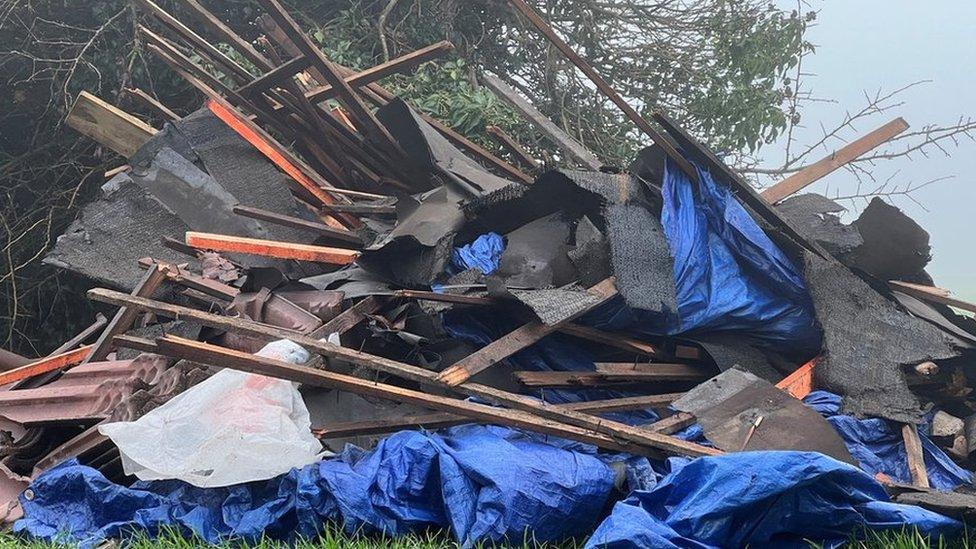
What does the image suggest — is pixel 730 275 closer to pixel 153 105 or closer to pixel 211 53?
pixel 211 53

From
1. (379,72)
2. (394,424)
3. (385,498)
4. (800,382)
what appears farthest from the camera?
(379,72)

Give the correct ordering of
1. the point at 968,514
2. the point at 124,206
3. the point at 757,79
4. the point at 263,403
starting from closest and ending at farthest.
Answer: the point at 968,514, the point at 263,403, the point at 124,206, the point at 757,79

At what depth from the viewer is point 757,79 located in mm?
8172

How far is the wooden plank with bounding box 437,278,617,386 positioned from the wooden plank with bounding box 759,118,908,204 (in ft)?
6.53

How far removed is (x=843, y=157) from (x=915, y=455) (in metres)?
2.49

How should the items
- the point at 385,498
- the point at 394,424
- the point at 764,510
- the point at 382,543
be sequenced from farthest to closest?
the point at 394,424
the point at 385,498
the point at 382,543
the point at 764,510

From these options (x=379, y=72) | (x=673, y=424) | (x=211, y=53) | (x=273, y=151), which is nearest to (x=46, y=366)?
(x=273, y=151)

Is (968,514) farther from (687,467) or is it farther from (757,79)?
(757,79)

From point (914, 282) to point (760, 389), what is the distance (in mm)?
1691

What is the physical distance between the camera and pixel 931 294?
4.66m

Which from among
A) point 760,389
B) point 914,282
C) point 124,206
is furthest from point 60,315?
point 914,282

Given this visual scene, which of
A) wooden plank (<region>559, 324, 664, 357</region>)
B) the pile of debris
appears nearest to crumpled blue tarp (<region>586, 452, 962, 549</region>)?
the pile of debris

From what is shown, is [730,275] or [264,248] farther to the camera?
[264,248]

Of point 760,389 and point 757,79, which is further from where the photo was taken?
point 757,79
